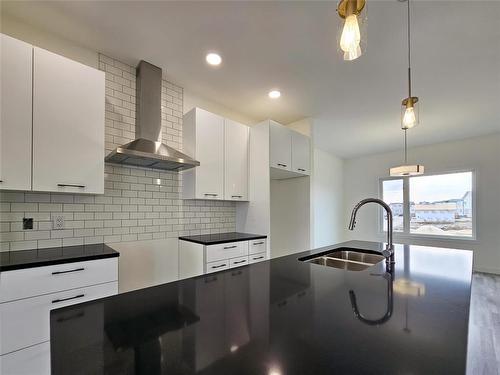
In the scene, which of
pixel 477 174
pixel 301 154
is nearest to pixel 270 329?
pixel 301 154

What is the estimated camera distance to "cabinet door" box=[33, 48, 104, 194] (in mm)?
1672

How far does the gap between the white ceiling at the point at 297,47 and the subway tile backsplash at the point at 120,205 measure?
0.33 meters

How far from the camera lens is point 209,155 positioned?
2727 mm

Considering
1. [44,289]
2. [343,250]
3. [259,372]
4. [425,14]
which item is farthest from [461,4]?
[44,289]

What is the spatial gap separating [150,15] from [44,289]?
6.52 feet

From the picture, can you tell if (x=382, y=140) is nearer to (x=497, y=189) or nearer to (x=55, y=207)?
(x=497, y=189)

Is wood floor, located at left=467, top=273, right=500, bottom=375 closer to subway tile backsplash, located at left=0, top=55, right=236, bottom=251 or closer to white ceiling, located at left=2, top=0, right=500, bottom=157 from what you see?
white ceiling, located at left=2, top=0, right=500, bottom=157

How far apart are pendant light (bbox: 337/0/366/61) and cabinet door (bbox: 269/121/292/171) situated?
76.8 inches

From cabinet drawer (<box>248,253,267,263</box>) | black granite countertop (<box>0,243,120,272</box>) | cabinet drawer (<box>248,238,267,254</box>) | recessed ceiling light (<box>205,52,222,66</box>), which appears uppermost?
recessed ceiling light (<box>205,52,222,66</box>)

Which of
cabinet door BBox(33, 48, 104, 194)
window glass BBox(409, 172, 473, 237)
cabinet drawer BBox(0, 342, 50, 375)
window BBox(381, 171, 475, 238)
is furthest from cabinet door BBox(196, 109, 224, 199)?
window glass BBox(409, 172, 473, 237)

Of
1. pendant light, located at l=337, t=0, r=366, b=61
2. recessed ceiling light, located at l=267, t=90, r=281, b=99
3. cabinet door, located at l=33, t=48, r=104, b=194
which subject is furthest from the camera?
recessed ceiling light, located at l=267, t=90, r=281, b=99

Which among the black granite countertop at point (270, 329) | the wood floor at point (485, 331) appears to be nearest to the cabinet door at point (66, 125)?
the black granite countertop at point (270, 329)

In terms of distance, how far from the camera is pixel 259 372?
465mm

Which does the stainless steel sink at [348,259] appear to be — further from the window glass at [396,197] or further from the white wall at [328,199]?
the window glass at [396,197]
